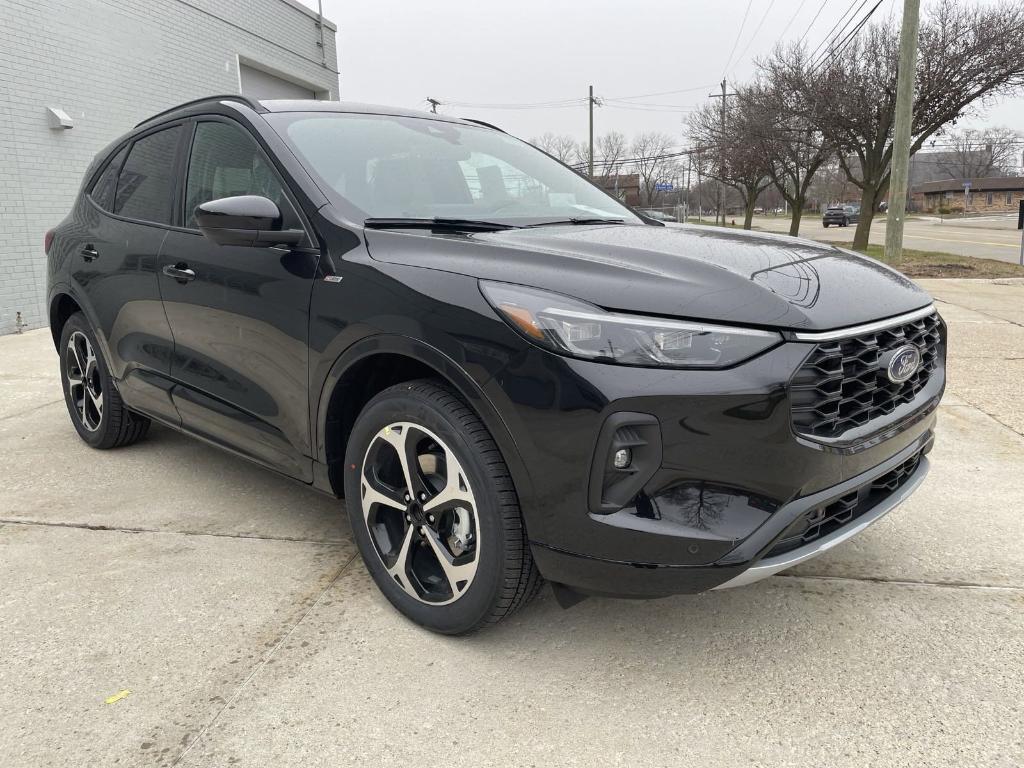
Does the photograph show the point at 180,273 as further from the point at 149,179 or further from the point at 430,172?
the point at 430,172

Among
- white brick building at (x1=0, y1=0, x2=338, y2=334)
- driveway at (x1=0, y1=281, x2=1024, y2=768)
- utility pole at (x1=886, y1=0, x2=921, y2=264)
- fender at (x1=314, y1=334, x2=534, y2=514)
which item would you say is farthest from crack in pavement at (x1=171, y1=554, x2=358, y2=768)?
utility pole at (x1=886, y1=0, x2=921, y2=264)

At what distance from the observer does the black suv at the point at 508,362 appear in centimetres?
189

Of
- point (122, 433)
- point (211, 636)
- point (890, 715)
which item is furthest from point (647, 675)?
point (122, 433)

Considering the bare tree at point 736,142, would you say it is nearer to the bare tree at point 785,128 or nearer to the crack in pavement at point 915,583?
the bare tree at point 785,128

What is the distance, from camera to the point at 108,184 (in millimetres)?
3994

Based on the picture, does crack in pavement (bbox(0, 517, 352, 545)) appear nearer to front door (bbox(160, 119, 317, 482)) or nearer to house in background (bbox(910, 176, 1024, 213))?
front door (bbox(160, 119, 317, 482))

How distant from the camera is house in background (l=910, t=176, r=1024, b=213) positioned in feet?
282

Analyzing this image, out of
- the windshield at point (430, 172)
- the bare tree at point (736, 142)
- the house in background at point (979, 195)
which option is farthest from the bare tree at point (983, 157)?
the windshield at point (430, 172)

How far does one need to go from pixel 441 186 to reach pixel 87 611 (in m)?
1.97

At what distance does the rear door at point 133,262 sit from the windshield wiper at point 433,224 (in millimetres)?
1291

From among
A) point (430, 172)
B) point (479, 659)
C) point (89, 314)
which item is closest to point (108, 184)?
point (89, 314)

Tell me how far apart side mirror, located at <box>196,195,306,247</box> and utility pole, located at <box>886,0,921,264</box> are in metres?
13.8

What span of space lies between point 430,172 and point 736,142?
2947 centimetres

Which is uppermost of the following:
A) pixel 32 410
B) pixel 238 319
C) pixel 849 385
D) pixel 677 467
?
pixel 238 319
